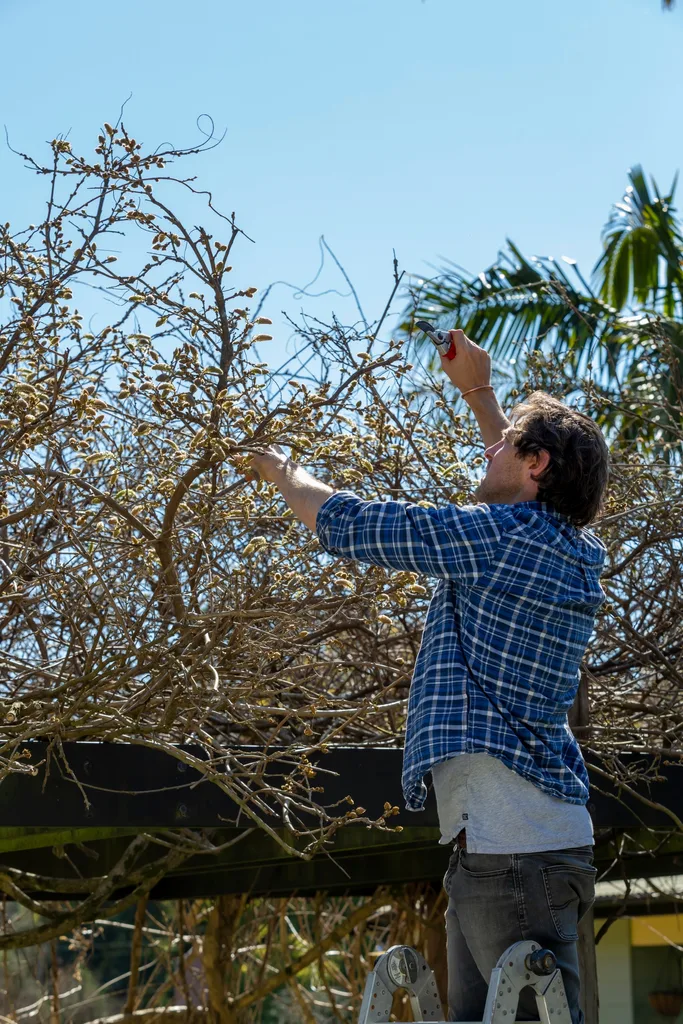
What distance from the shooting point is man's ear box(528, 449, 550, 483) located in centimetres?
253

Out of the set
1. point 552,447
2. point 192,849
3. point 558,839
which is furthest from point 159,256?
point 192,849

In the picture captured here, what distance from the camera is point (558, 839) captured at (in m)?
2.37

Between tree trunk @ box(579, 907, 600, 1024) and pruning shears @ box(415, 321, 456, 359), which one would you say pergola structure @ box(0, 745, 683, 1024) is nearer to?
tree trunk @ box(579, 907, 600, 1024)

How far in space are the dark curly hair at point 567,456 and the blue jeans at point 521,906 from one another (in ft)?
2.43

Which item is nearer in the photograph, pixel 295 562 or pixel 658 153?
pixel 295 562

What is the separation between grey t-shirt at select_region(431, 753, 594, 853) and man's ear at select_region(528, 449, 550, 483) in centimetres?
62

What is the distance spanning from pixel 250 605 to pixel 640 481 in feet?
5.82

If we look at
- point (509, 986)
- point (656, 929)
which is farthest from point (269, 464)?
point (656, 929)

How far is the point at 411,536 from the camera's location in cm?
233

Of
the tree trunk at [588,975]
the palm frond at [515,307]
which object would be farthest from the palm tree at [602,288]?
the tree trunk at [588,975]

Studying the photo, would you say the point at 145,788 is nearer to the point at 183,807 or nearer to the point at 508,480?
the point at 183,807

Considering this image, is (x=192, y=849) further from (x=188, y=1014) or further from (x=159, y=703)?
(x=188, y=1014)

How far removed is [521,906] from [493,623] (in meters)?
0.57

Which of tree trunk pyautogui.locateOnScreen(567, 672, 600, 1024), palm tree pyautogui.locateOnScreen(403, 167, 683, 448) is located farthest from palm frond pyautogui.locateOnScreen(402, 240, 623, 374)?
tree trunk pyautogui.locateOnScreen(567, 672, 600, 1024)
